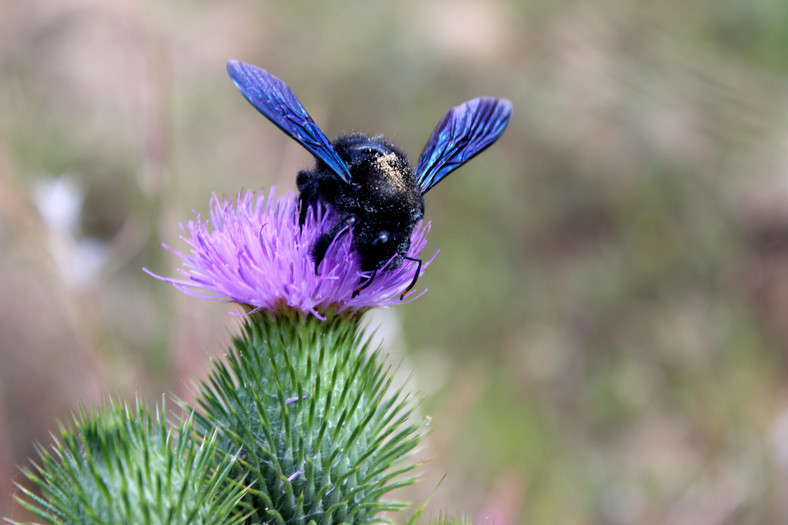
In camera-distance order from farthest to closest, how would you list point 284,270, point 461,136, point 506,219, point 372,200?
1. point 506,219
2. point 461,136
3. point 284,270
4. point 372,200

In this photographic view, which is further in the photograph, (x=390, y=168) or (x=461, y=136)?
(x=461, y=136)

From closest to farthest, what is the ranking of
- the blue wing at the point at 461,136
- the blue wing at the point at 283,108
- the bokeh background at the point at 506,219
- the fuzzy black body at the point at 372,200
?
1. the blue wing at the point at 283,108
2. the fuzzy black body at the point at 372,200
3. the blue wing at the point at 461,136
4. the bokeh background at the point at 506,219

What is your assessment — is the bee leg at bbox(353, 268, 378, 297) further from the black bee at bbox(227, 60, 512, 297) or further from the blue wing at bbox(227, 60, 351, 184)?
the blue wing at bbox(227, 60, 351, 184)

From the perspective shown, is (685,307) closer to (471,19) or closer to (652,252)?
(652,252)

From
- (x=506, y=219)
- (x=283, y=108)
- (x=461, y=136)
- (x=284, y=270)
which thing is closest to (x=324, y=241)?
(x=284, y=270)

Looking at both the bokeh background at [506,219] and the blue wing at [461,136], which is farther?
the bokeh background at [506,219]

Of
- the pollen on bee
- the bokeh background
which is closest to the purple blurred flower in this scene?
the pollen on bee

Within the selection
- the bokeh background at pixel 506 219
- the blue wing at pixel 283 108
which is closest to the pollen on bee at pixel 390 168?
the blue wing at pixel 283 108

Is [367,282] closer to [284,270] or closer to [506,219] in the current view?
[284,270]

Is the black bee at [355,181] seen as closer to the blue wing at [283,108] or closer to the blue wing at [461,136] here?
the blue wing at [283,108]
